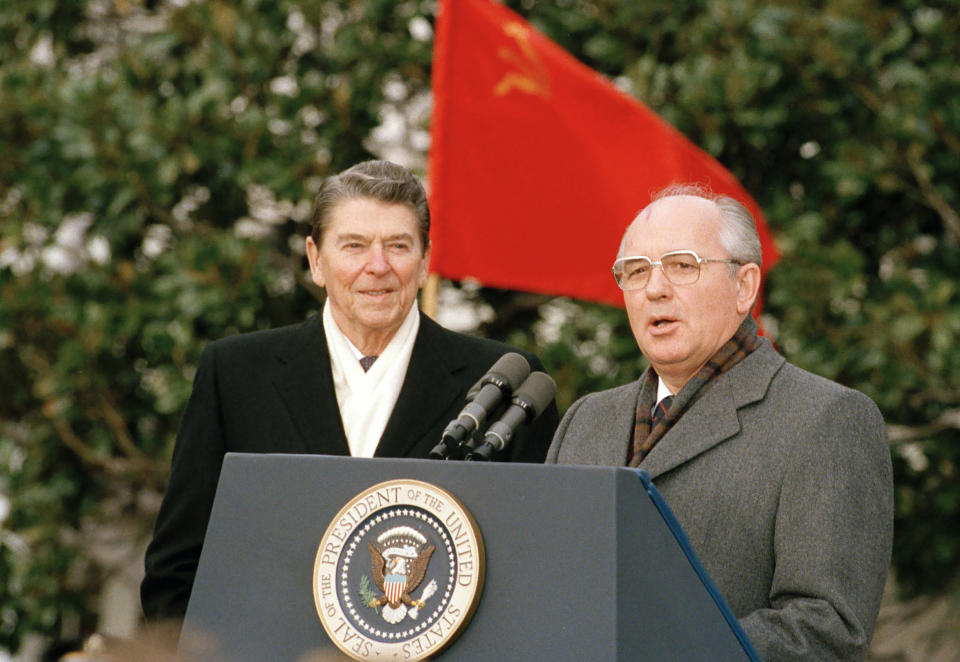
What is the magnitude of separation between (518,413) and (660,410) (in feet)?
1.75

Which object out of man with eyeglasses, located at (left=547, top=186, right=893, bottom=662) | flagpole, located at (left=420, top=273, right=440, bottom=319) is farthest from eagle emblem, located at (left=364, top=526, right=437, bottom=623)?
flagpole, located at (left=420, top=273, right=440, bottom=319)

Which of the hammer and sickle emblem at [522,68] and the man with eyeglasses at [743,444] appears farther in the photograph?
the hammer and sickle emblem at [522,68]

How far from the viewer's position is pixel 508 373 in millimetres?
1970

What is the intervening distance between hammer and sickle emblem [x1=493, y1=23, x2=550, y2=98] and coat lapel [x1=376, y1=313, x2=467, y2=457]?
2.00 meters

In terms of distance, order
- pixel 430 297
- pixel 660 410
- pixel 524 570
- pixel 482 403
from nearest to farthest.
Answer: pixel 524 570 < pixel 482 403 < pixel 660 410 < pixel 430 297

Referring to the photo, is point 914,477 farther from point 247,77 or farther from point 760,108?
point 247,77

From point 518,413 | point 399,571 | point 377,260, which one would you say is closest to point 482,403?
point 518,413

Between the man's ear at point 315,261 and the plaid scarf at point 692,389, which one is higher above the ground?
the man's ear at point 315,261

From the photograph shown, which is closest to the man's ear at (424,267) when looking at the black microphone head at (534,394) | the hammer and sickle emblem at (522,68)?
the black microphone head at (534,394)

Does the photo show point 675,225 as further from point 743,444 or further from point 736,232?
point 743,444

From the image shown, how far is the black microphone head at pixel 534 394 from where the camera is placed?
194 centimetres

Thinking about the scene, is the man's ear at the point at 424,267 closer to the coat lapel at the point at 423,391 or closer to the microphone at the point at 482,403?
the coat lapel at the point at 423,391

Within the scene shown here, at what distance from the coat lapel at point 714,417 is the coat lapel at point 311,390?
0.76m

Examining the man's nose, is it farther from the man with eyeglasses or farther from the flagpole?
Result: the flagpole
